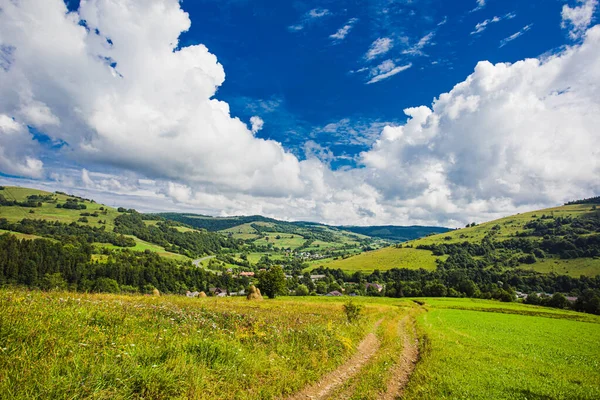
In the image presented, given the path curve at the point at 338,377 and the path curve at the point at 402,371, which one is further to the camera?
the path curve at the point at 402,371

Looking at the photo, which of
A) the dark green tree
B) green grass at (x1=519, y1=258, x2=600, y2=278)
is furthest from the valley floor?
A: green grass at (x1=519, y1=258, x2=600, y2=278)

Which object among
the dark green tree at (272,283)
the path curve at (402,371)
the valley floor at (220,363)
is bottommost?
the dark green tree at (272,283)

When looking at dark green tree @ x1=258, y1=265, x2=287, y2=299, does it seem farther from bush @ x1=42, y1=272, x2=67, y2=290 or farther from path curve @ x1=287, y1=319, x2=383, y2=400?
path curve @ x1=287, y1=319, x2=383, y2=400

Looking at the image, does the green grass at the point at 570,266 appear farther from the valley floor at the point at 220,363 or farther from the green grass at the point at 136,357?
the green grass at the point at 136,357

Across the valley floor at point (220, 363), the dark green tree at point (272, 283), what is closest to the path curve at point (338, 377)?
the valley floor at point (220, 363)

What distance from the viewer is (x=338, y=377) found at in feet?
38.5

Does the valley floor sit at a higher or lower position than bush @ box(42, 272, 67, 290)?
higher

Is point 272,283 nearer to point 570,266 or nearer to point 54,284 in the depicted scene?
point 54,284

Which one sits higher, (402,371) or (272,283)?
(402,371)

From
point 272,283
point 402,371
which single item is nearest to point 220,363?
point 402,371

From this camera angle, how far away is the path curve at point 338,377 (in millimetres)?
9804

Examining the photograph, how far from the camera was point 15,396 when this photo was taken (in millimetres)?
4887

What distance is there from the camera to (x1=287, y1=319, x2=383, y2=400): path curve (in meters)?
9.80

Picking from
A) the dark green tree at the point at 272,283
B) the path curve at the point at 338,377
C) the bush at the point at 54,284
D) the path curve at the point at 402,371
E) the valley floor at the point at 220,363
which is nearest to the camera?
the valley floor at the point at 220,363
